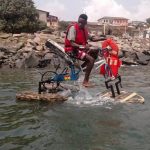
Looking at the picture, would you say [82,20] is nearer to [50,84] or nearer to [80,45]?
[80,45]

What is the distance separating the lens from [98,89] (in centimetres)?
1463

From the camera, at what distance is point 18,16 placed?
55.6 m

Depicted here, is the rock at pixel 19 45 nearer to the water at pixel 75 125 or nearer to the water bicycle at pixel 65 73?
the water bicycle at pixel 65 73

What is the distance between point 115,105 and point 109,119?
186cm

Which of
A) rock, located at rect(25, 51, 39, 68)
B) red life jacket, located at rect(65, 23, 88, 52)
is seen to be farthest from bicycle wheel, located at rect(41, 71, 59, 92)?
rock, located at rect(25, 51, 39, 68)

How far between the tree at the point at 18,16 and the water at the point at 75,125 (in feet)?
141

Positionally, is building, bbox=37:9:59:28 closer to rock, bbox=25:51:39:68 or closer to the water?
rock, bbox=25:51:39:68

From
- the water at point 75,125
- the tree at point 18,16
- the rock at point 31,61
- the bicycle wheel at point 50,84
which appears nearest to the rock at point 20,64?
the rock at point 31,61

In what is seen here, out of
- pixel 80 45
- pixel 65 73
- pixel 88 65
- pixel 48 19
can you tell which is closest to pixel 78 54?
pixel 80 45

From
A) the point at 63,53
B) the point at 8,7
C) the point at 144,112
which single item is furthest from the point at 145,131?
the point at 8,7

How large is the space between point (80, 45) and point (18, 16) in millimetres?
45245

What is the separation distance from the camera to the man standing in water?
39.0 feet

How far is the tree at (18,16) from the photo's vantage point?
53.8 metres

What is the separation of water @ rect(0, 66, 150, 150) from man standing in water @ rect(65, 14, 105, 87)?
105 cm
